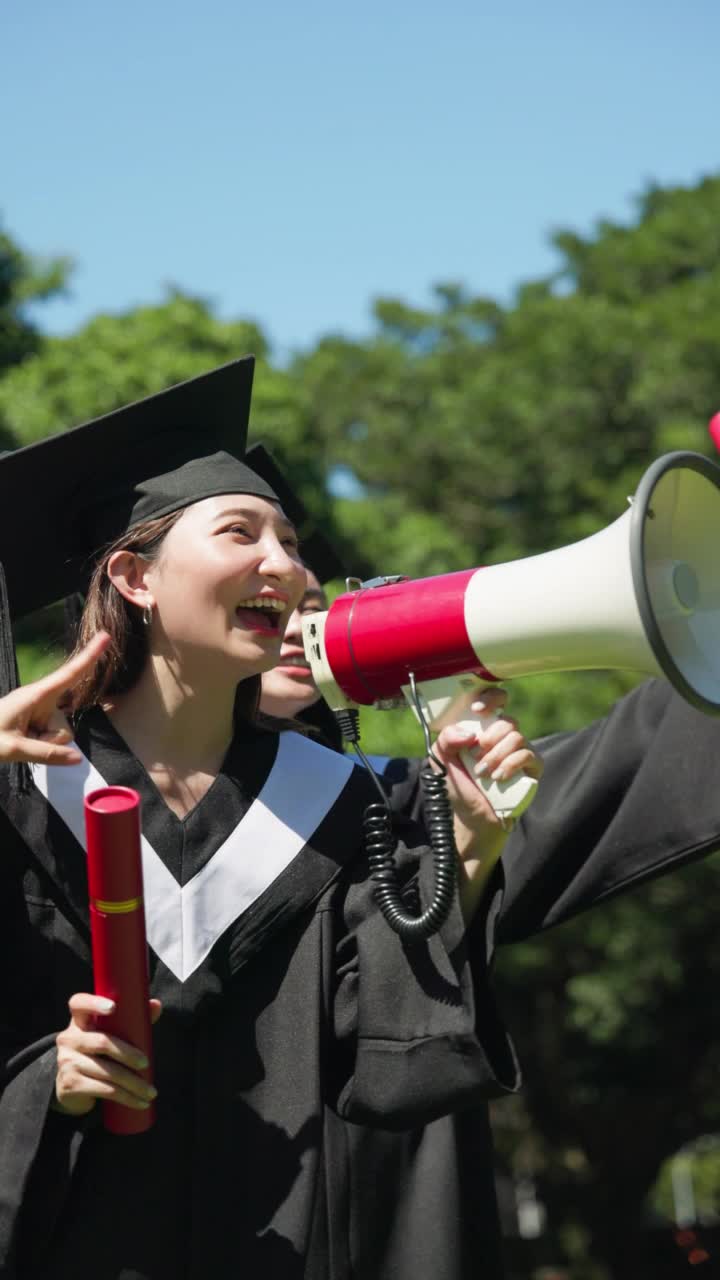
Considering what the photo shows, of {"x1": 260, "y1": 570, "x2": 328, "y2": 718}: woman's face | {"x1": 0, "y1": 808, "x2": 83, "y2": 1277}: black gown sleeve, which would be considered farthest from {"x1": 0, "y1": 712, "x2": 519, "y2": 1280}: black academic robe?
{"x1": 260, "y1": 570, "x2": 328, "y2": 718}: woman's face

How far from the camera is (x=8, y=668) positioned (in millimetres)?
3250

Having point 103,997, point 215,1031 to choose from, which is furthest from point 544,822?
point 103,997

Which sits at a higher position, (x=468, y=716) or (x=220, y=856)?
(x=468, y=716)

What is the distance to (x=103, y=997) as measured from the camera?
2.67 meters

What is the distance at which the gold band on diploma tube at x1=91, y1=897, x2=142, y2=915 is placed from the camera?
2.64 metres

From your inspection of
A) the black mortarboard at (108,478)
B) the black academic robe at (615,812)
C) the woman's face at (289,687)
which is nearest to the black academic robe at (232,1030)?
the black mortarboard at (108,478)

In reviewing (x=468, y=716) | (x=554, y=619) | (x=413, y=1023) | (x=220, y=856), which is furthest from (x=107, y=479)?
(x=413, y=1023)

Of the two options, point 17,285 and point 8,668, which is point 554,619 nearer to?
point 8,668

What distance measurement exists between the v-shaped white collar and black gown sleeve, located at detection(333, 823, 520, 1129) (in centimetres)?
20

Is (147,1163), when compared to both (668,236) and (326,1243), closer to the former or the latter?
(326,1243)

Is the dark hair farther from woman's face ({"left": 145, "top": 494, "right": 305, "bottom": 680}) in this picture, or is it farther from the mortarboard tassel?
the mortarboard tassel

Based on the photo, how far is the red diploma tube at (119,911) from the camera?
2602 millimetres

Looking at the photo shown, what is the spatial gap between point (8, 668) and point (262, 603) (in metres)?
0.54

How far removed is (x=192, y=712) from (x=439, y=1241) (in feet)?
4.63
